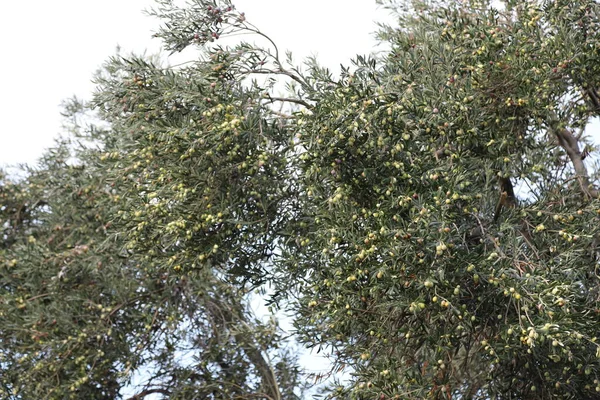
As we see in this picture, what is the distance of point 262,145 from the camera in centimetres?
907

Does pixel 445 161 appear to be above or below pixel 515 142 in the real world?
below

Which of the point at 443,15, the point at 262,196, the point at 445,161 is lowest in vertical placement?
the point at 445,161

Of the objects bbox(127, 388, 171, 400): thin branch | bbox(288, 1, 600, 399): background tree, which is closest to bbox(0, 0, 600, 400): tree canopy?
bbox(288, 1, 600, 399): background tree

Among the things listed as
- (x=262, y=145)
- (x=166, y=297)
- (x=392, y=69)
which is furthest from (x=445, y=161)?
(x=166, y=297)

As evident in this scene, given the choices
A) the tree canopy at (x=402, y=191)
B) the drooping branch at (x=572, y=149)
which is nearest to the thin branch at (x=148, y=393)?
the tree canopy at (x=402, y=191)

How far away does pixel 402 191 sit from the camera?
27.2ft

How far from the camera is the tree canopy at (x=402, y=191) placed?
8086 millimetres

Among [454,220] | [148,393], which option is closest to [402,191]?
[454,220]

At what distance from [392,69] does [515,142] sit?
1.76 meters

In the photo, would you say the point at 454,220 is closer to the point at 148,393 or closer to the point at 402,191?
the point at 402,191

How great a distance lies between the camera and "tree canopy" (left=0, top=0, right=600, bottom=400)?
8.09 meters

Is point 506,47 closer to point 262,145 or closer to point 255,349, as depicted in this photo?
point 262,145

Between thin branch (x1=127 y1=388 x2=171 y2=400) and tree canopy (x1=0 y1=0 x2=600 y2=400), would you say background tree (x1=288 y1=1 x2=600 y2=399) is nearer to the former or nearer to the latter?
tree canopy (x1=0 y1=0 x2=600 y2=400)

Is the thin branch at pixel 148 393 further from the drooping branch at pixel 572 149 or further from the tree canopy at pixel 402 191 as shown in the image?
the drooping branch at pixel 572 149
